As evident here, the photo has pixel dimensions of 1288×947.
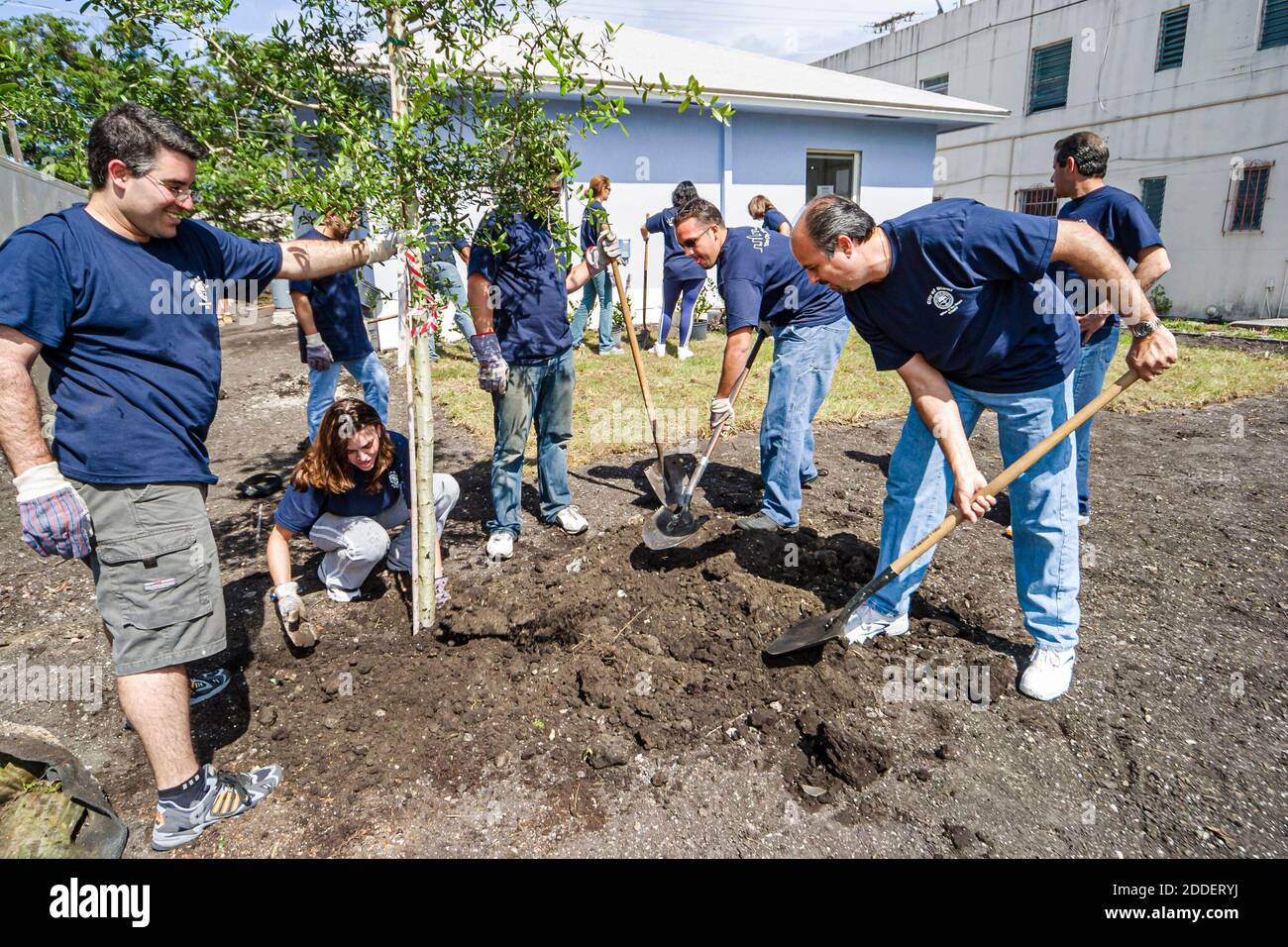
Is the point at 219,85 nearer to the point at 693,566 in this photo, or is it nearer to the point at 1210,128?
the point at 693,566

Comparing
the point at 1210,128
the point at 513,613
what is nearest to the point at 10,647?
the point at 513,613

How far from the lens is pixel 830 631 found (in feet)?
9.79

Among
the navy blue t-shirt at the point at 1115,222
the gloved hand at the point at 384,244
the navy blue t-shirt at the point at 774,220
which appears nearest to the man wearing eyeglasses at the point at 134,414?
the gloved hand at the point at 384,244

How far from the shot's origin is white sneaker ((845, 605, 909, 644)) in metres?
3.23

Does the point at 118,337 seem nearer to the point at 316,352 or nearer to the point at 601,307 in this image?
the point at 316,352

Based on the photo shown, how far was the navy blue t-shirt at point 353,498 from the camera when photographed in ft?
10.9

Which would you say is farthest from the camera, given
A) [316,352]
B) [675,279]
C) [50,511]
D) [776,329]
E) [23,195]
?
[675,279]

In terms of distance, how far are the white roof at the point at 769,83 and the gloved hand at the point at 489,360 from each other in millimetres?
7217

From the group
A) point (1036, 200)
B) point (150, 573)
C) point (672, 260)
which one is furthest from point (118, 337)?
point (1036, 200)

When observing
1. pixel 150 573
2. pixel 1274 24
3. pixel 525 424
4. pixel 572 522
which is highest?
pixel 1274 24

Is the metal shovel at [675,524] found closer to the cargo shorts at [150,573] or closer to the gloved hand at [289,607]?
the gloved hand at [289,607]

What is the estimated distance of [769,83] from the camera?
1177cm

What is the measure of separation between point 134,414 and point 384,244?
110cm

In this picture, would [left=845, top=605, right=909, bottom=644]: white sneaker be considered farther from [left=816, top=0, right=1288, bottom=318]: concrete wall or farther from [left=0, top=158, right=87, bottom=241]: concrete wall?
[left=816, top=0, right=1288, bottom=318]: concrete wall
